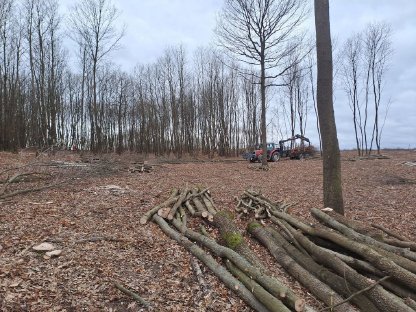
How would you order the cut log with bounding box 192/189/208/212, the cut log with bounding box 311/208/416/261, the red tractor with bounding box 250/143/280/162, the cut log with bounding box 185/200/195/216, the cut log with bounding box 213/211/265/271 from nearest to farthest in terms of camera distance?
1. the cut log with bounding box 311/208/416/261
2. the cut log with bounding box 213/211/265/271
3. the cut log with bounding box 185/200/195/216
4. the cut log with bounding box 192/189/208/212
5. the red tractor with bounding box 250/143/280/162

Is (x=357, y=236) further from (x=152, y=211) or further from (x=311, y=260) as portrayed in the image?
(x=152, y=211)

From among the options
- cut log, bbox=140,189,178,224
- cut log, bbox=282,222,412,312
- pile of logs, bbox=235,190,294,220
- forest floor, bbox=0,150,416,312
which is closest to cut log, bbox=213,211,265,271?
forest floor, bbox=0,150,416,312

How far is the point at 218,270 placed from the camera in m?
4.81

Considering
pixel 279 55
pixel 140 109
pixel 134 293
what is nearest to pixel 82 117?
pixel 140 109

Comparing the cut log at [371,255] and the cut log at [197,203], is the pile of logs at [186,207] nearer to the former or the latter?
the cut log at [197,203]

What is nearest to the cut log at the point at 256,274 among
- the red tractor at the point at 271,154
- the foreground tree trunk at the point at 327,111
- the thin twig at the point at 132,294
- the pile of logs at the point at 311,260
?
the pile of logs at the point at 311,260

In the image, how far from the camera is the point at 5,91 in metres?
25.8

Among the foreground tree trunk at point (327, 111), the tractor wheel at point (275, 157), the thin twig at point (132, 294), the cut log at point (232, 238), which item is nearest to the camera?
the thin twig at point (132, 294)

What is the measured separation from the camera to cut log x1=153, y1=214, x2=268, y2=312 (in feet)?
13.7

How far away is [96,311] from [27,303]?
0.76 meters

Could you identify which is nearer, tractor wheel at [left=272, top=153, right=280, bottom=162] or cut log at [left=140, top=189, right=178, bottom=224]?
cut log at [left=140, top=189, right=178, bottom=224]

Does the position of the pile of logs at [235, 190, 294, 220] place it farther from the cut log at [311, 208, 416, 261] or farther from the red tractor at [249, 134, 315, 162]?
the red tractor at [249, 134, 315, 162]

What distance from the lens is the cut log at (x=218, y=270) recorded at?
4172mm

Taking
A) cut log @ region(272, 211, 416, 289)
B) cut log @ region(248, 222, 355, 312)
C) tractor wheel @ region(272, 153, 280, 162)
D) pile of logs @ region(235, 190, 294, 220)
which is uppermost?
tractor wheel @ region(272, 153, 280, 162)
